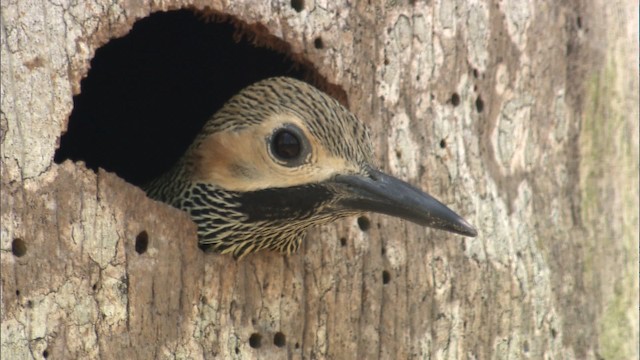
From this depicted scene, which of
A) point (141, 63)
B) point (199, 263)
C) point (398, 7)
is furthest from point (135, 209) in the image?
point (141, 63)

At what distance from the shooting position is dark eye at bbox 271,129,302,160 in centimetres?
388

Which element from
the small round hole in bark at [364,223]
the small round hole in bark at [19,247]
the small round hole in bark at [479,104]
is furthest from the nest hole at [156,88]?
the small round hole in bark at [19,247]

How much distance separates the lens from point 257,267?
405 cm

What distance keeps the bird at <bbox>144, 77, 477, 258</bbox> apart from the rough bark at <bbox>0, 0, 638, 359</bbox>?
6.1 inches

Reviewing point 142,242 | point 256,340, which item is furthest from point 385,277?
point 142,242

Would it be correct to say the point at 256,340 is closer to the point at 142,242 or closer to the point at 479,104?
the point at 142,242

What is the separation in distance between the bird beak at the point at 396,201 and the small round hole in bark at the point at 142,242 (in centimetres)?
68

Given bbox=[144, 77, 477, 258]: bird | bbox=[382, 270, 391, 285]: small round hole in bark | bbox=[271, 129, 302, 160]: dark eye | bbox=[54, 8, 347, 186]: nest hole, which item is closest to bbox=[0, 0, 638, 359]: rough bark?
bbox=[382, 270, 391, 285]: small round hole in bark

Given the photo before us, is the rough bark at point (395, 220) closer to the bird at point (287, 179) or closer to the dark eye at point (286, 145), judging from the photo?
the bird at point (287, 179)

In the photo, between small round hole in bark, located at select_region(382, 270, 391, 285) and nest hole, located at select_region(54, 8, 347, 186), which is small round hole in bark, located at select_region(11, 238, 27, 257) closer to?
nest hole, located at select_region(54, 8, 347, 186)

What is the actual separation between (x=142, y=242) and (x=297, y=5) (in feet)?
3.68

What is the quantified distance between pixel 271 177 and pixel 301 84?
40 centimetres

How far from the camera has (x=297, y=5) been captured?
4211 millimetres

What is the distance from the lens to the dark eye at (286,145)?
3.88 meters
